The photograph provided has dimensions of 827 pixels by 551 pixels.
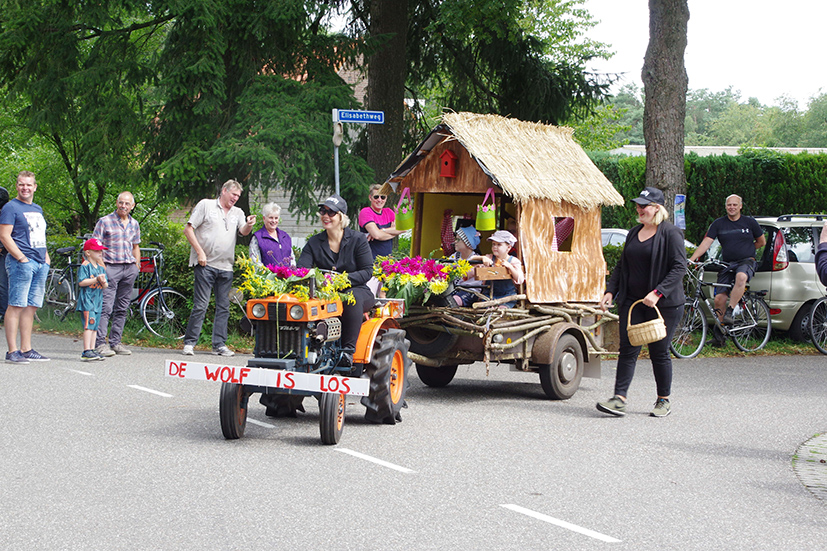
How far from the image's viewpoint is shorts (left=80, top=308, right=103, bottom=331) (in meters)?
11.3

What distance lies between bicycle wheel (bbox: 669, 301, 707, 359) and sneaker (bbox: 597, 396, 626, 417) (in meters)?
4.74

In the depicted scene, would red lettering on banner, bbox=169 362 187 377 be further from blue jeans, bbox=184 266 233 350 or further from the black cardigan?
blue jeans, bbox=184 266 233 350

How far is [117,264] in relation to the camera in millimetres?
11852

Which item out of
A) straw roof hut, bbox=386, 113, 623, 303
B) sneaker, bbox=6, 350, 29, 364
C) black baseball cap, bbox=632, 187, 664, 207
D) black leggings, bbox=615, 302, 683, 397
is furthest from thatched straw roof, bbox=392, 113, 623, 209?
sneaker, bbox=6, 350, 29, 364

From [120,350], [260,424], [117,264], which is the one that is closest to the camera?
[260,424]

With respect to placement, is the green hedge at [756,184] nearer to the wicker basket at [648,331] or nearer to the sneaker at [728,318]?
the sneaker at [728,318]

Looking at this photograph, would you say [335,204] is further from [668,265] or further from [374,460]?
[668,265]

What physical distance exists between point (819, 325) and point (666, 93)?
425 cm

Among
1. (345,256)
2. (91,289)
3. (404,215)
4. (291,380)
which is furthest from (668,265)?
(91,289)

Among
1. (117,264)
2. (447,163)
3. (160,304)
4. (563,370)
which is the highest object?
(447,163)

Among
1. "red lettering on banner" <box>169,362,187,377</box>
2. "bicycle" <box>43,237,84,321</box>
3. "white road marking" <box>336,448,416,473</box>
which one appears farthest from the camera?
"bicycle" <box>43,237,84,321</box>

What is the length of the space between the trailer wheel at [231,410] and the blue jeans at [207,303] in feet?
16.3

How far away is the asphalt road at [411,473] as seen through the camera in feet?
16.7

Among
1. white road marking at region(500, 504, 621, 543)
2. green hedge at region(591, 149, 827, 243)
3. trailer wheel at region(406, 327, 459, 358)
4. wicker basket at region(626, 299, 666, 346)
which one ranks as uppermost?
green hedge at region(591, 149, 827, 243)
